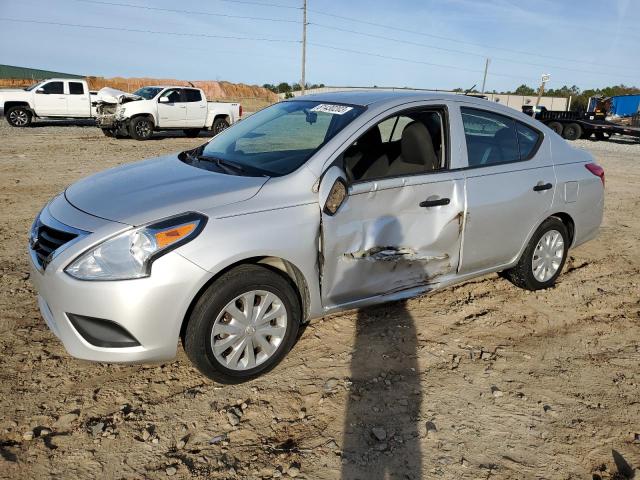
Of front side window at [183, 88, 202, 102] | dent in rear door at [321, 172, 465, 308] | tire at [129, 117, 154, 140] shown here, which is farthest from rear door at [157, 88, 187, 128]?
dent in rear door at [321, 172, 465, 308]

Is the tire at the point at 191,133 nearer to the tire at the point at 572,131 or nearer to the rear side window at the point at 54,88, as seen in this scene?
the rear side window at the point at 54,88

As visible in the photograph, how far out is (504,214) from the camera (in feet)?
12.9

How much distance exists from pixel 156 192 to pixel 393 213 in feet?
4.90

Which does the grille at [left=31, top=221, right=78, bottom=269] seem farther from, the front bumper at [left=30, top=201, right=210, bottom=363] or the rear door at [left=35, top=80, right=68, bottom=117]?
the rear door at [left=35, top=80, right=68, bottom=117]

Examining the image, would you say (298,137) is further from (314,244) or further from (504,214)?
(504,214)

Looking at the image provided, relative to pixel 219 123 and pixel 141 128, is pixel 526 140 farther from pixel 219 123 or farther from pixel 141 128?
Result: pixel 219 123

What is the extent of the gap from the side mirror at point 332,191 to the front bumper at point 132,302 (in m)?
0.83

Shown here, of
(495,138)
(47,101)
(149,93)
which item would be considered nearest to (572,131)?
(149,93)

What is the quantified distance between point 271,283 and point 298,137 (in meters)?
1.24

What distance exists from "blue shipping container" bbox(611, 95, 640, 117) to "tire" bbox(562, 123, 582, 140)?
1024cm

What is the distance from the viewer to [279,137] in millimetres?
3871

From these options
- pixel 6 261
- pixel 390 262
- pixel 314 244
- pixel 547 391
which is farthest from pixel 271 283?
pixel 6 261

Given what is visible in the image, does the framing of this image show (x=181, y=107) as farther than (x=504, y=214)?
Yes

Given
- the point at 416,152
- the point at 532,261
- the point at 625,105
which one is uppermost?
the point at 625,105
